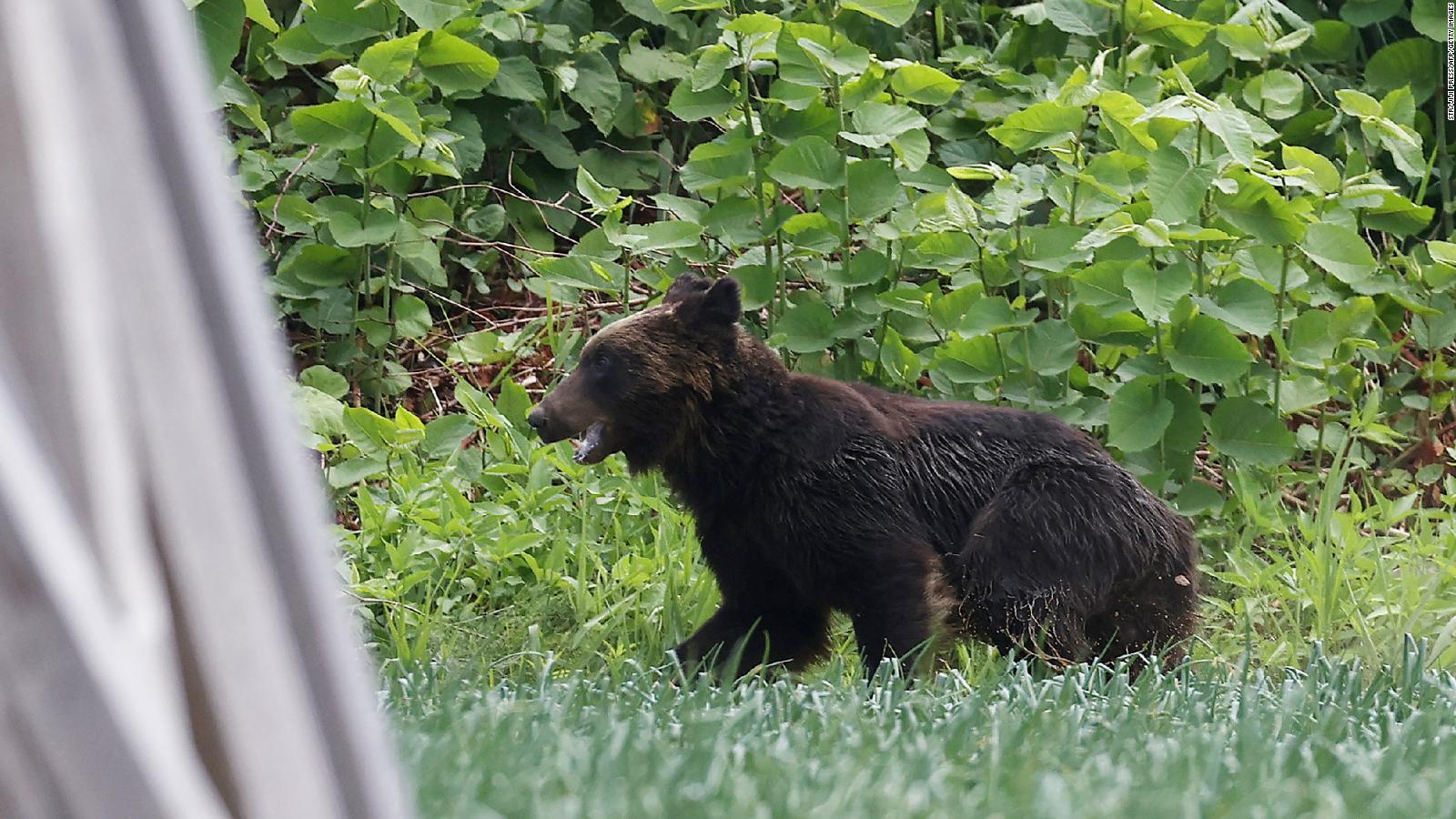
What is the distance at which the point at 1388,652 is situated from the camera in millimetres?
5297

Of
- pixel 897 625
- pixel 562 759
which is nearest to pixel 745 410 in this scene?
pixel 897 625

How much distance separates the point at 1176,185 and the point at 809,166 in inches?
54.6

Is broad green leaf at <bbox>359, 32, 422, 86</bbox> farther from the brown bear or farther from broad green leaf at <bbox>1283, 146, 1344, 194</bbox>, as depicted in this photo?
broad green leaf at <bbox>1283, 146, 1344, 194</bbox>

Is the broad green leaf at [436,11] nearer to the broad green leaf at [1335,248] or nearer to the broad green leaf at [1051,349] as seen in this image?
the broad green leaf at [1051,349]

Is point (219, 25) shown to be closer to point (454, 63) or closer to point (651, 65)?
point (454, 63)

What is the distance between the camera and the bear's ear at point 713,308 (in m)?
5.36

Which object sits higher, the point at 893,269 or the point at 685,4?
the point at 685,4

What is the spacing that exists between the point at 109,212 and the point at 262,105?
6861 millimetres

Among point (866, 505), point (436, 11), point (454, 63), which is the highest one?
point (436, 11)

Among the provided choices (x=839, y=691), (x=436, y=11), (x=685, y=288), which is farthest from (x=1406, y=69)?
(x=839, y=691)

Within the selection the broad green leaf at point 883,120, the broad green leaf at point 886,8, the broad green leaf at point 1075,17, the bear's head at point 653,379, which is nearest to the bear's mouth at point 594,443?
the bear's head at point 653,379

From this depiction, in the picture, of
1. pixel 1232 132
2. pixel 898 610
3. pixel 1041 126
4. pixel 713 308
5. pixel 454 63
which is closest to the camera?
pixel 898 610

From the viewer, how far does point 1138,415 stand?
6273 millimetres

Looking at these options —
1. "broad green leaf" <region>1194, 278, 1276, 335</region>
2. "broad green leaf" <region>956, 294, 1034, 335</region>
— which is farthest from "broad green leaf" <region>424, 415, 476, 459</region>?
"broad green leaf" <region>1194, 278, 1276, 335</region>
